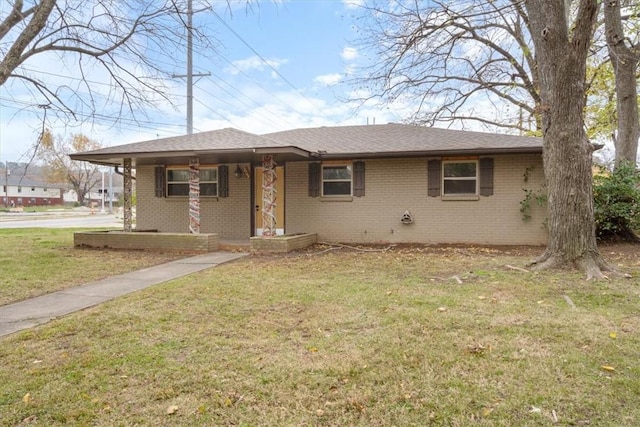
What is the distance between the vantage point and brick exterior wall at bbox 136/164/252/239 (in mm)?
12695

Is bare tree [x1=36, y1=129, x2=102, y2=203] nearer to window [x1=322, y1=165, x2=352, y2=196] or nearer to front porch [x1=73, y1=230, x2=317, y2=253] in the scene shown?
front porch [x1=73, y1=230, x2=317, y2=253]

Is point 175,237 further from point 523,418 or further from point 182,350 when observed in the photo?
point 523,418

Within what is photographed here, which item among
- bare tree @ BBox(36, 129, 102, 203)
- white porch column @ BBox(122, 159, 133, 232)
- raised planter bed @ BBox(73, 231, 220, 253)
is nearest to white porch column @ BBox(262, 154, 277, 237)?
raised planter bed @ BBox(73, 231, 220, 253)

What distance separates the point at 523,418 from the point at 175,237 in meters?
9.54

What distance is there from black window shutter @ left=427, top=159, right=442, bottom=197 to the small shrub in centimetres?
375

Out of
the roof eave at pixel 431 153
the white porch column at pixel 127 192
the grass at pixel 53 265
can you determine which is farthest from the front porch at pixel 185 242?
the roof eave at pixel 431 153

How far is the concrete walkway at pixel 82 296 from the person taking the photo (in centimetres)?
473

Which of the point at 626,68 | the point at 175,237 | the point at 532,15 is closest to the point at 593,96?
the point at 626,68

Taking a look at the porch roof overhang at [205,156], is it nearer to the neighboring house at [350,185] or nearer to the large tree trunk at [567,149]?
the neighboring house at [350,185]

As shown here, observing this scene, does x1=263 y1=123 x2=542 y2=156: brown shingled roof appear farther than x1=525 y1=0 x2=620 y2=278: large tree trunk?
Yes

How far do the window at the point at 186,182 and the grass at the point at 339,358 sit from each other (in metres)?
7.23

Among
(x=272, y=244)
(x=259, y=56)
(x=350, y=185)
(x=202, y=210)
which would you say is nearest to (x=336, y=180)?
(x=350, y=185)

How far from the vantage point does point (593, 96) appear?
2075 cm

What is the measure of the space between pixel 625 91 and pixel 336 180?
908 centimetres
